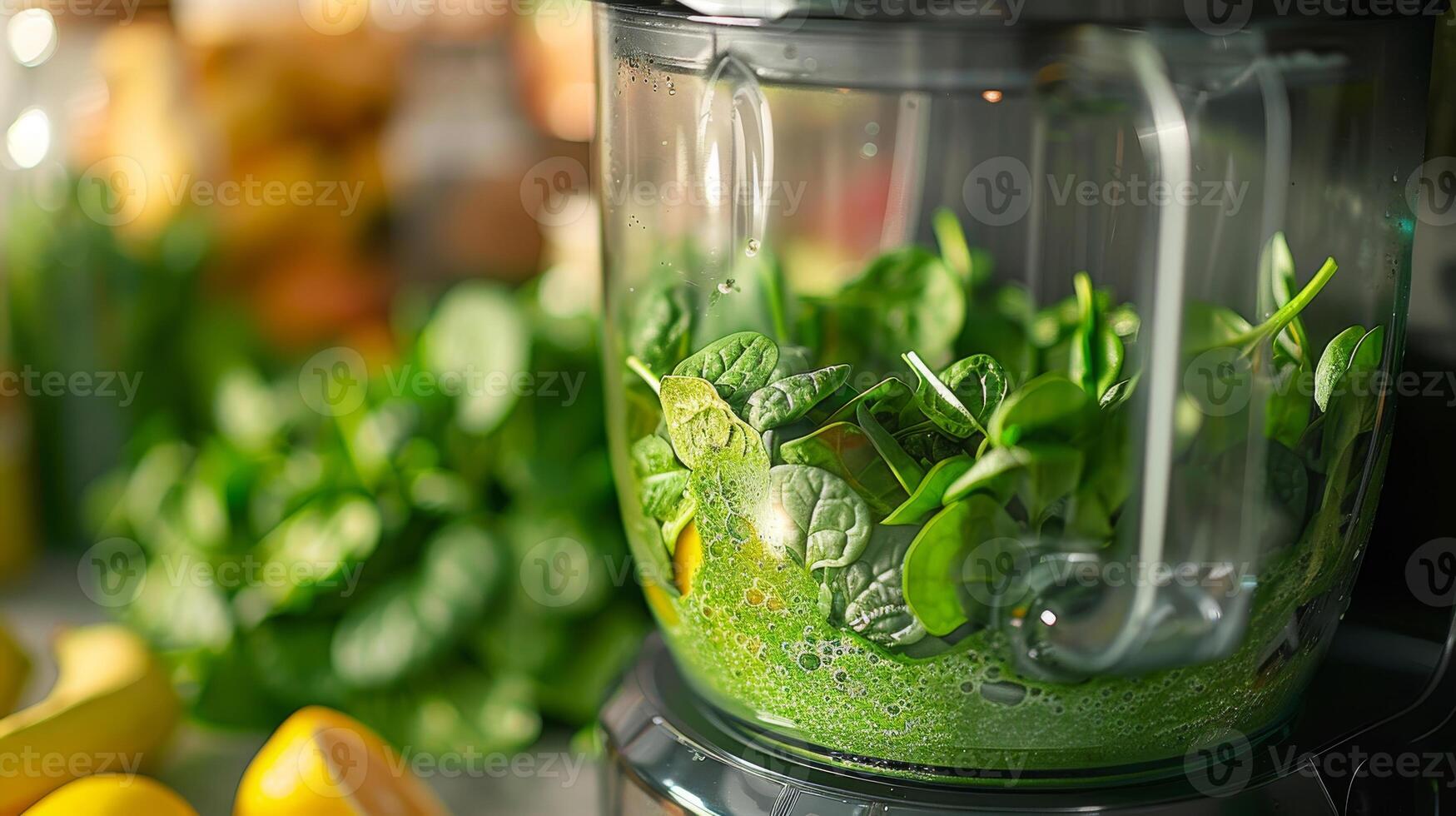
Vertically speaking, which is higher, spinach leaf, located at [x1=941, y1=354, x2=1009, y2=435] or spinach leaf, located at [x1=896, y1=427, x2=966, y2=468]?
spinach leaf, located at [x1=941, y1=354, x2=1009, y2=435]

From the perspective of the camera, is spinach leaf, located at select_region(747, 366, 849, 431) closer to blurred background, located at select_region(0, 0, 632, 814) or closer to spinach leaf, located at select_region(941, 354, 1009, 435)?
spinach leaf, located at select_region(941, 354, 1009, 435)

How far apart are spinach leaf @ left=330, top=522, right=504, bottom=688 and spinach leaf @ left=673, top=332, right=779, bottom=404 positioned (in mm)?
229

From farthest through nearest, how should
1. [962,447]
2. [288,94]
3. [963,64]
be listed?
[288,94] < [963,64] < [962,447]

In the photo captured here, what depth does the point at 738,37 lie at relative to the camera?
13.8 inches

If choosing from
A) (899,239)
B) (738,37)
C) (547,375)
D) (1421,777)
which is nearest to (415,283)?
(547,375)

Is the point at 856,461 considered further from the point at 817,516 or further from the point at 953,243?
the point at 953,243

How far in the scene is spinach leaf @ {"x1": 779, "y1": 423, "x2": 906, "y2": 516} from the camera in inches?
12.8

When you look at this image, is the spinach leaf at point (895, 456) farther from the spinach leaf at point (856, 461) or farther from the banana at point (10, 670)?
the banana at point (10, 670)

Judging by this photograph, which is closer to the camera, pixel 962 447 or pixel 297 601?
pixel 962 447

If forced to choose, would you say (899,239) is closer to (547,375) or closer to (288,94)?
(547,375)

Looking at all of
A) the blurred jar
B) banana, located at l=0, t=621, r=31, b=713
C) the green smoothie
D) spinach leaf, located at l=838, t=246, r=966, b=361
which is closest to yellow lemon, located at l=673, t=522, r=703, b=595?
the green smoothie

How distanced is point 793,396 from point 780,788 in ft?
Result: 0.35

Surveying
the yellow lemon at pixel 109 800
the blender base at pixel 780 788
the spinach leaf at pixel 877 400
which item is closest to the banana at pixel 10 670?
the yellow lemon at pixel 109 800

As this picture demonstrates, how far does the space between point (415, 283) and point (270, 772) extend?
0.41 m
